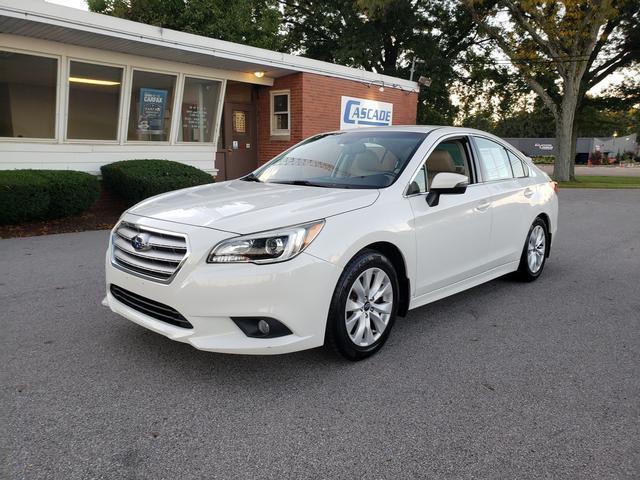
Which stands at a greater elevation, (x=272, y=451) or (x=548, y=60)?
(x=548, y=60)

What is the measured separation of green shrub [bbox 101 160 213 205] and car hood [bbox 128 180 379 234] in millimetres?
6037

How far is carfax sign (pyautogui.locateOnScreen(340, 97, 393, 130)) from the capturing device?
1431 cm

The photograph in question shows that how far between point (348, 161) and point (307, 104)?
9.31 m

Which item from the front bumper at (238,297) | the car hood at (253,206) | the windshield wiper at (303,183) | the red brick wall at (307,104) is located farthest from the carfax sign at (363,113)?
the front bumper at (238,297)

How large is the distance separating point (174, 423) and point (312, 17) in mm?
26914

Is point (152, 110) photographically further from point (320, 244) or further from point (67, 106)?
point (320, 244)

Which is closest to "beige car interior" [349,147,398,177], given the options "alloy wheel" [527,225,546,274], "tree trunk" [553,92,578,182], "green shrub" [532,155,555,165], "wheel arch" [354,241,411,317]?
"wheel arch" [354,241,411,317]

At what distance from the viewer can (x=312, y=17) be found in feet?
87.2

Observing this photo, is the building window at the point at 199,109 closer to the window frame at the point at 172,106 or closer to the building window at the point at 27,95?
the window frame at the point at 172,106

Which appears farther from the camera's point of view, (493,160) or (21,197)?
→ (21,197)

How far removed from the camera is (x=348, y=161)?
Result: 4.35m

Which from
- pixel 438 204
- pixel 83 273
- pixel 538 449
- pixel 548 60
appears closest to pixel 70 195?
pixel 83 273

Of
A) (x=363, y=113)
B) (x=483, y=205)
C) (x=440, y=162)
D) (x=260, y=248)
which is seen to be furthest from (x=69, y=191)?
(x=363, y=113)

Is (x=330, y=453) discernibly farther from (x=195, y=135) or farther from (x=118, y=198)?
(x=195, y=135)
